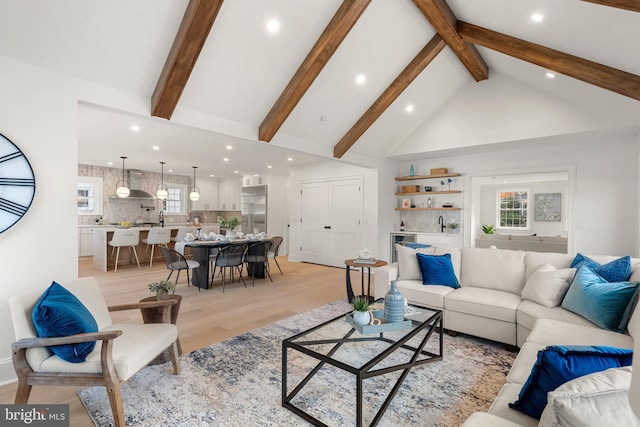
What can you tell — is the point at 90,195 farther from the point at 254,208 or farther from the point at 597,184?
the point at 597,184

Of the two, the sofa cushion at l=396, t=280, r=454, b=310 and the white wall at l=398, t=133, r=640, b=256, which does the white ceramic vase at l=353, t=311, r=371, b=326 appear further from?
the white wall at l=398, t=133, r=640, b=256

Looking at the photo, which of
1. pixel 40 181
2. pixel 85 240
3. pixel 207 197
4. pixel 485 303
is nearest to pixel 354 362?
pixel 485 303

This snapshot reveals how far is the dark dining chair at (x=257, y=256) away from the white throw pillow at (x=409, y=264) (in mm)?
2687

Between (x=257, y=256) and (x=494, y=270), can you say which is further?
(x=257, y=256)

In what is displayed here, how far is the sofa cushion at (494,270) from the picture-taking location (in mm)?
3377

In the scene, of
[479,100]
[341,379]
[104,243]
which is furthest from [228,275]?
[479,100]

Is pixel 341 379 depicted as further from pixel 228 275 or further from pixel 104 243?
pixel 104 243

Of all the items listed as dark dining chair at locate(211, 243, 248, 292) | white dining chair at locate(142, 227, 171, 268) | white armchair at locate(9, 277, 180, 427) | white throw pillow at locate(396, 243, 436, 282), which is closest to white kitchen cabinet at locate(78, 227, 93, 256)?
white dining chair at locate(142, 227, 171, 268)

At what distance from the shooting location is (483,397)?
2219 millimetres

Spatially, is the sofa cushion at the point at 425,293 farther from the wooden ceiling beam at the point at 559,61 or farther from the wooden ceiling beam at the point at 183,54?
the wooden ceiling beam at the point at 183,54

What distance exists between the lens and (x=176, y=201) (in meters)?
10.1

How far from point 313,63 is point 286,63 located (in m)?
0.32

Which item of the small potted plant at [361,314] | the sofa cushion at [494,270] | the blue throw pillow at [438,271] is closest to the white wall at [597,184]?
the sofa cushion at [494,270]

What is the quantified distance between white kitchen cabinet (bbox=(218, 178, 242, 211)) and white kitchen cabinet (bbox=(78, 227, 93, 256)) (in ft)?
12.4
